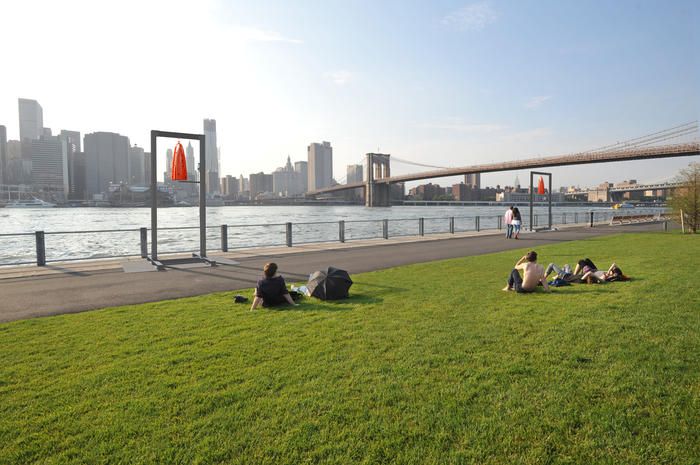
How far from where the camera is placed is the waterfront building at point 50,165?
13400 cm

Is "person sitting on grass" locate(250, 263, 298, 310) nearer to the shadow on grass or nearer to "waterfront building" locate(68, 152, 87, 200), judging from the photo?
the shadow on grass

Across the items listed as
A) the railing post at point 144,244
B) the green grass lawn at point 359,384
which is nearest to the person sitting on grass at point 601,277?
the green grass lawn at point 359,384

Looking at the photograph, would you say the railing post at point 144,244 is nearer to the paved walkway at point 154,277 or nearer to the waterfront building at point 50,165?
the paved walkway at point 154,277

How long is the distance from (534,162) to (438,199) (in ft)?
264

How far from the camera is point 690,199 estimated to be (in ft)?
73.9

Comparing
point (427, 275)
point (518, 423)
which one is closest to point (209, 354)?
point (518, 423)

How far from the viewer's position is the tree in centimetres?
2211

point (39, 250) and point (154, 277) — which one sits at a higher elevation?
point (39, 250)

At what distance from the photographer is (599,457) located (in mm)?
2848

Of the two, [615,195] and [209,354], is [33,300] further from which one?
[615,195]

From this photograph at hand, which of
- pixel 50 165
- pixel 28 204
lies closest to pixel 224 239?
pixel 28 204

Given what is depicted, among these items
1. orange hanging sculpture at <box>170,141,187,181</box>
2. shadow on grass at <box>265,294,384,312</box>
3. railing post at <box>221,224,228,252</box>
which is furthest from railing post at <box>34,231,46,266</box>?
shadow on grass at <box>265,294,384,312</box>

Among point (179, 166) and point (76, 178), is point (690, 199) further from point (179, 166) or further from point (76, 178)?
point (76, 178)

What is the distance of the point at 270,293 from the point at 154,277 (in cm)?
451
